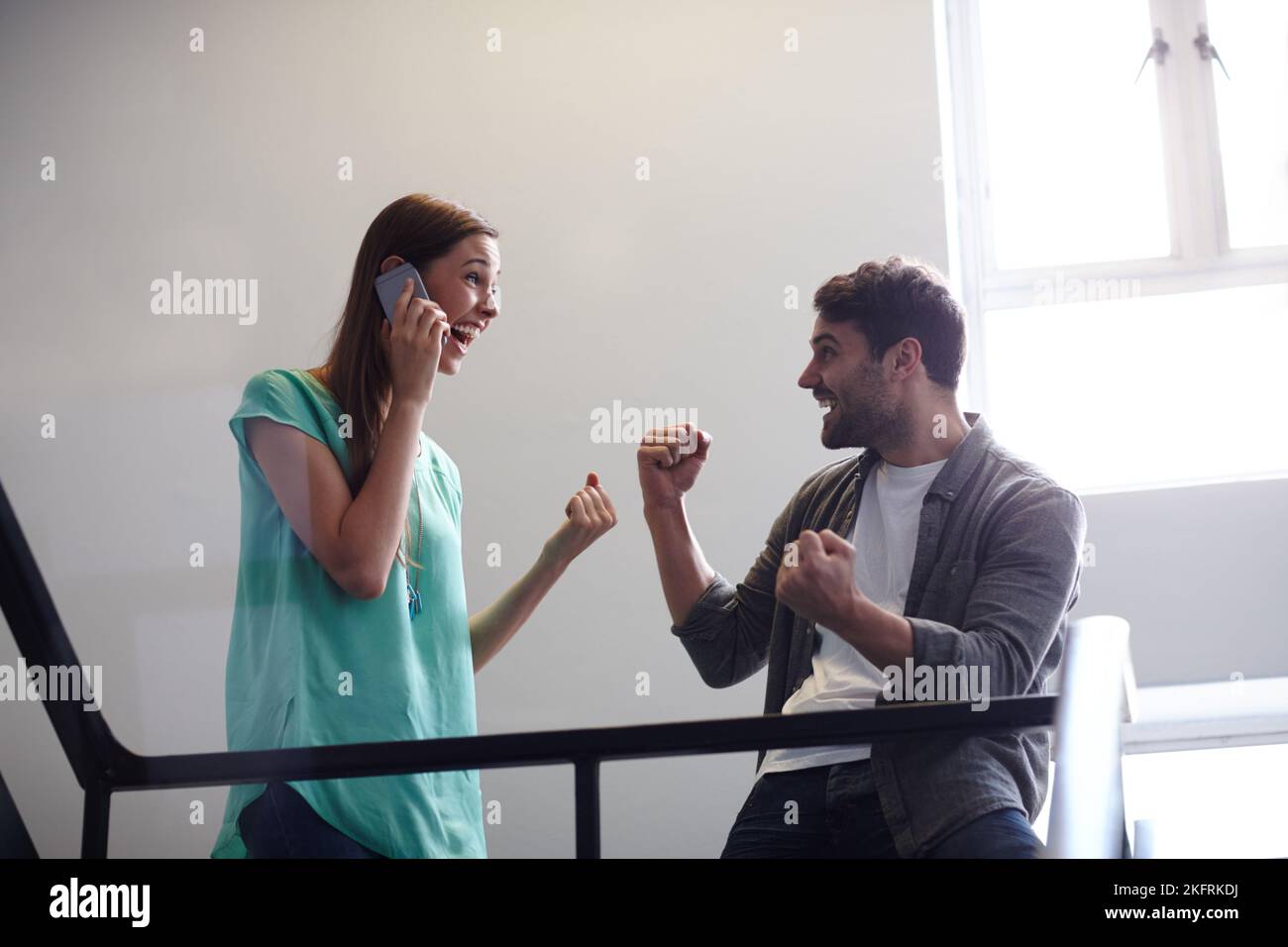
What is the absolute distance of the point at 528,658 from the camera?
2240mm

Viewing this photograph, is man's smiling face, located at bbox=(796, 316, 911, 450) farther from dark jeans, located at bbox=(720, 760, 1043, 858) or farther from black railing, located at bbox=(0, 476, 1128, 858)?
black railing, located at bbox=(0, 476, 1128, 858)

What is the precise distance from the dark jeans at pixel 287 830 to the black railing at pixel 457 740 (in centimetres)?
10

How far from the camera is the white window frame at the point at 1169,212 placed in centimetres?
234

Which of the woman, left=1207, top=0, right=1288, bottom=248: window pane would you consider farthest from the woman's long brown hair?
left=1207, top=0, right=1288, bottom=248: window pane

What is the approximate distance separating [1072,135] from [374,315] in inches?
70.3

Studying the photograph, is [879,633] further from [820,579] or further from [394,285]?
[394,285]

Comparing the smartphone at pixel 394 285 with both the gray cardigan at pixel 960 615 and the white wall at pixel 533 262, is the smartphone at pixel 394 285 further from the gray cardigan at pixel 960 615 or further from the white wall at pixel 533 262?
the white wall at pixel 533 262

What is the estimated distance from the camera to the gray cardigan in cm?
104

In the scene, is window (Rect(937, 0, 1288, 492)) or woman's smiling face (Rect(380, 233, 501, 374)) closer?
woman's smiling face (Rect(380, 233, 501, 374))

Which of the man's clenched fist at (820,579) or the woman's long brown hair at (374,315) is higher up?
the woman's long brown hair at (374,315)

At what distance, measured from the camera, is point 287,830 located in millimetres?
899

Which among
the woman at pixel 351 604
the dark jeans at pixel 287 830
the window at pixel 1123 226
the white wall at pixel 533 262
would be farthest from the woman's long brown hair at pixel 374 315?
the window at pixel 1123 226
